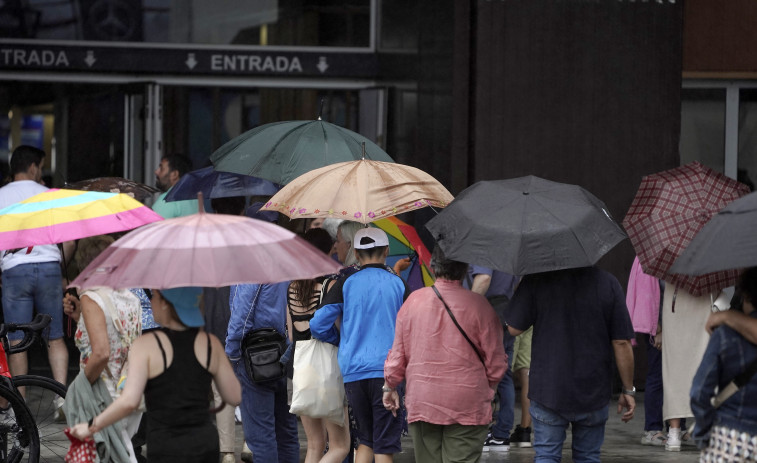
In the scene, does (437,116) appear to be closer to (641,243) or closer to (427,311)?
(641,243)

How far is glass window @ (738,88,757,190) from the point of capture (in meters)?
13.0

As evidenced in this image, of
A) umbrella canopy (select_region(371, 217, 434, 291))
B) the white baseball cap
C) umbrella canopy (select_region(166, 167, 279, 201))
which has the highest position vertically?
umbrella canopy (select_region(166, 167, 279, 201))

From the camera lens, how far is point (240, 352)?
770cm

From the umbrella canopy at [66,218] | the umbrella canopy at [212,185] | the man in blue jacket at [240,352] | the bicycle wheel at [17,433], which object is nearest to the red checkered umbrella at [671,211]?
the man in blue jacket at [240,352]

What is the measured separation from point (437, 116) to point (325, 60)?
7.65 feet

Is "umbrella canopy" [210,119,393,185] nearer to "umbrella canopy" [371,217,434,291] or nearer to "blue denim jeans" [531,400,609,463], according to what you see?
"umbrella canopy" [371,217,434,291]

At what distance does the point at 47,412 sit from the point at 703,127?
7037 millimetres

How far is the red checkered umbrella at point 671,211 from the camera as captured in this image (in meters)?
7.61

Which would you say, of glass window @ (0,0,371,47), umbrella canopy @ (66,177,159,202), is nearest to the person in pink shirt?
umbrella canopy @ (66,177,159,202)

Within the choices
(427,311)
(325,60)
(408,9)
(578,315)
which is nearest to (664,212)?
(578,315)

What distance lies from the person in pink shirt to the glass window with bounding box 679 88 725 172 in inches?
275

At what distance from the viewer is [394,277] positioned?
716 centimetres

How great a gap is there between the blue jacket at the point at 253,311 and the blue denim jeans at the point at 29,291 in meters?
3.02

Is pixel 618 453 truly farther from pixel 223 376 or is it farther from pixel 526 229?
pixel 223 376
